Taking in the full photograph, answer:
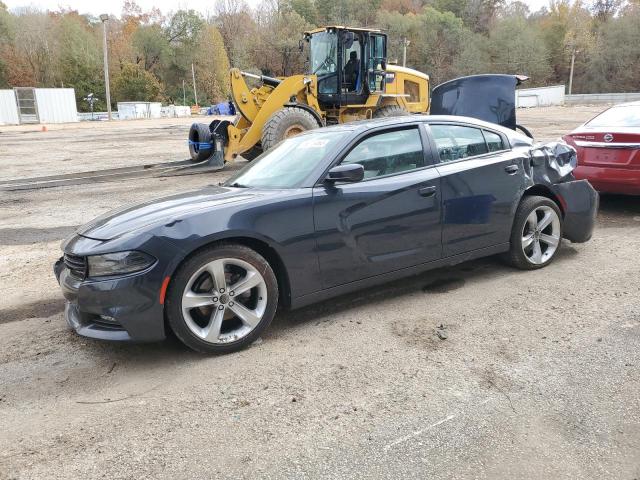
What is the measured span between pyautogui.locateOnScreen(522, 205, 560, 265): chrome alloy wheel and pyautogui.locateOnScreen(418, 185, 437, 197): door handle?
1.12 metres

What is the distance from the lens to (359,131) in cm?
433

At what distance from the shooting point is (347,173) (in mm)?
3854

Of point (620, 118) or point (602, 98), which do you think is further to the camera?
point (602, 98)

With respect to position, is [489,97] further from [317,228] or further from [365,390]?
[365,390]

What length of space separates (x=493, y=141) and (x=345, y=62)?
894 cm

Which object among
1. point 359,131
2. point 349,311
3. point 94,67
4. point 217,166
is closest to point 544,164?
point 359,131

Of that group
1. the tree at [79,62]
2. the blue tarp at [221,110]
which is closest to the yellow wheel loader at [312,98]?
the blue tarp at [221,110]

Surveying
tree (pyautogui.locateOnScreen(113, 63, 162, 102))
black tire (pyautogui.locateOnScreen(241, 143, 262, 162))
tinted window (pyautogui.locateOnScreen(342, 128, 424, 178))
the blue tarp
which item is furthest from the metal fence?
tinted window (pyautogui.locateOnScreen(342, 128, 424, 178))

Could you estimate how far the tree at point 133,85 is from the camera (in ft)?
239

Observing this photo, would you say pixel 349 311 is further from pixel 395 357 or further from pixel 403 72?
pixel 403 72

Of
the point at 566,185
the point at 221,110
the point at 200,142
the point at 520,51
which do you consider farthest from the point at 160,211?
the point at 520,51

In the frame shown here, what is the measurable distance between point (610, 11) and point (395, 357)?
11232 centimetres

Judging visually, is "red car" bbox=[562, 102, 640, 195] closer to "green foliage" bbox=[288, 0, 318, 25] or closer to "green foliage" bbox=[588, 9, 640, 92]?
"green foliage" bbox=[588, 9, 640, 92]

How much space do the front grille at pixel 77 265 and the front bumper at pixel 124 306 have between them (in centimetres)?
6
